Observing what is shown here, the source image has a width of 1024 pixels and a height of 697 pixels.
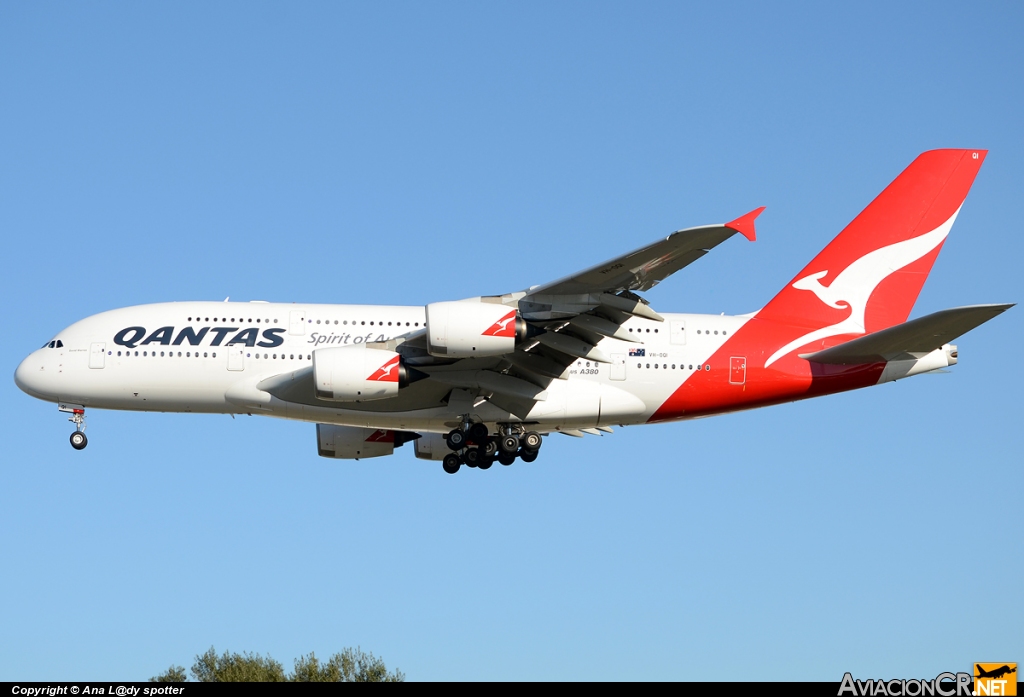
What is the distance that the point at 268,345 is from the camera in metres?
30.3

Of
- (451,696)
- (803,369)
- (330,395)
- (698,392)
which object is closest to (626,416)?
(698,392)

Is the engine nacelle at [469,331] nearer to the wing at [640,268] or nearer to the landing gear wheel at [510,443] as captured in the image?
the wing at [640,268]

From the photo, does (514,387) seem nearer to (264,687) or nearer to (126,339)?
(126,339)

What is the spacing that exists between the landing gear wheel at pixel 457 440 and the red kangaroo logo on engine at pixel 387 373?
9.63 feet

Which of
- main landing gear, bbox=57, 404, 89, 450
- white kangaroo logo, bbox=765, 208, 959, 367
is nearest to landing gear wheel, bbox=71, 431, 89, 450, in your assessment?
main landing gear, bbox=57, 404, 89, 450

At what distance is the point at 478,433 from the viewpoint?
1222 inches

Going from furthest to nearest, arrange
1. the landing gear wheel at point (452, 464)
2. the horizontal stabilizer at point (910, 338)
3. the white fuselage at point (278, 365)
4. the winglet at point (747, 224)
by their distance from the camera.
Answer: the landing gear wheel at point (452, 464) < the white fuselage at point (278, 365) < the horizontal stabilizer at point (910, 338) < the winglet at point (747, 224)

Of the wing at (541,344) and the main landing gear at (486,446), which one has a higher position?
the wing at (541,344)

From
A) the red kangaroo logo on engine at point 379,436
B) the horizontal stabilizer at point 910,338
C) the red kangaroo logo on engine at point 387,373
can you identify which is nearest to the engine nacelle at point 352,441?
the red kangaroo logo on engine at point 379,436

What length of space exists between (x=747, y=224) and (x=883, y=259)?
1094 cm

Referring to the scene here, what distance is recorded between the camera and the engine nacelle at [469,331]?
27.6 metres

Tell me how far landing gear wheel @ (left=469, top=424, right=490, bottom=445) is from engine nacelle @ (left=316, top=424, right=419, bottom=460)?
14.8 ft

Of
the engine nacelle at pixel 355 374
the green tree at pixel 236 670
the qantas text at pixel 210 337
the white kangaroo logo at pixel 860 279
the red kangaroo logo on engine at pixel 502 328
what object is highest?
the white kangaroo logo at pixel 860 279

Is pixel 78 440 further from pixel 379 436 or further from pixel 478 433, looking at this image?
pixel 478 433
